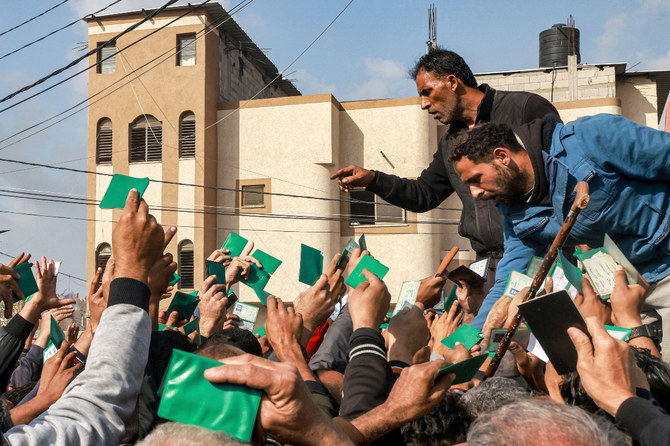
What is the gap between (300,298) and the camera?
3.40 meters

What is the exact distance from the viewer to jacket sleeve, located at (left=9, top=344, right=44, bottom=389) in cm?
455

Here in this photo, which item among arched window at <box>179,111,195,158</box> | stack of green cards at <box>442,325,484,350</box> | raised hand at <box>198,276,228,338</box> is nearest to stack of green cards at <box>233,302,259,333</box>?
raised hand at <box>198,276,228,338</box>

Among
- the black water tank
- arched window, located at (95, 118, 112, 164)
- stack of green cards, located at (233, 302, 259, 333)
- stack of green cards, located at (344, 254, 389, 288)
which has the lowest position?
stack of green cards, located at (233, 302, 259, 333)

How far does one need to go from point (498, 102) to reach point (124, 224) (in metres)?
2.82

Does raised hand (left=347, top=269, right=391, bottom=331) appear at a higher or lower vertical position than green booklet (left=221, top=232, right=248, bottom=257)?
lower

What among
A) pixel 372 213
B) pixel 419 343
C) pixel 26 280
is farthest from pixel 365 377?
pixel 372 213

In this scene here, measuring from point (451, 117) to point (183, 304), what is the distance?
1.97m

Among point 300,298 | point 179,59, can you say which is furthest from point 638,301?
point 179,59

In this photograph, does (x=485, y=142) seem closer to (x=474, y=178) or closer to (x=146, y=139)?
(x=474, y=178)

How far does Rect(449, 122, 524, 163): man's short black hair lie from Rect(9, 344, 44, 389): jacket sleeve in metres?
2.90

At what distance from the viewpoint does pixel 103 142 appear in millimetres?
23234

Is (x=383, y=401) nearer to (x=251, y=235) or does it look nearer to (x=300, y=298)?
(x=300, y=298)

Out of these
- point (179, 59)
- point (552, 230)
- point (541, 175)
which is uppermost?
point (179, 59)

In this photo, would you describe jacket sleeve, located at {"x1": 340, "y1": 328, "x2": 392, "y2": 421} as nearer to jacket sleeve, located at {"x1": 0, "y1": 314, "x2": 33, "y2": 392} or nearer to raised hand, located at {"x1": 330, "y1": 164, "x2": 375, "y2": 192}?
jacket sleeve, located at {"x1": 0, "y1": 314, "x2": 33, "y2": 392}
